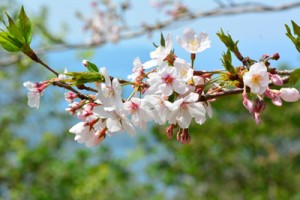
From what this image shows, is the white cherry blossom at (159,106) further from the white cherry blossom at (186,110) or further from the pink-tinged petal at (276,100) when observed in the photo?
the pink-tinged petal at (276,100)

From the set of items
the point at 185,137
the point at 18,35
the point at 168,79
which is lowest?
the point at 185,137

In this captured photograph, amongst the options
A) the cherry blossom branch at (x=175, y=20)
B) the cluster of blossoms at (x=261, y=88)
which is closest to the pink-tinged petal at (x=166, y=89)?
the cluster of blossoms at (x=261, y=88)

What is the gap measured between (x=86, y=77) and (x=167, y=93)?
115 mm

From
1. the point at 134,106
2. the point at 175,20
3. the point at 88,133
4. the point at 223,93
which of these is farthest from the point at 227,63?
the point at 175,20

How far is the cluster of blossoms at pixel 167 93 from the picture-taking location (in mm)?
663

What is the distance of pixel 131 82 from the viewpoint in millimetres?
705

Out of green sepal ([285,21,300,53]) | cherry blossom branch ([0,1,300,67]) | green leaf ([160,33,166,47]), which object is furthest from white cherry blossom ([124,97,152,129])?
cherry blossom branch ([0,1,300,67])

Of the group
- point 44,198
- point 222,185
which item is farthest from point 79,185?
point 222,185

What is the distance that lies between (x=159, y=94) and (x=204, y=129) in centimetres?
647

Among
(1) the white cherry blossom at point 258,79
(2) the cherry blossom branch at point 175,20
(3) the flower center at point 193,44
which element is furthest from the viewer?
(2) the cherry blossom branch at point 175,20

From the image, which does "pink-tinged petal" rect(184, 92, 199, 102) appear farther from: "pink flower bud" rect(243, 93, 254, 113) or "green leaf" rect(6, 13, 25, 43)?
"green leaf" rect(6, 13, 25, 43)

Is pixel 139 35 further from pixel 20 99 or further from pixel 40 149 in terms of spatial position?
pixel 20 99

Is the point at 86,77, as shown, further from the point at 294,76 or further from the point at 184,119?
the point at 294,76

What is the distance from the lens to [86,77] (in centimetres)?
67
